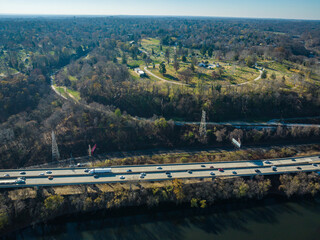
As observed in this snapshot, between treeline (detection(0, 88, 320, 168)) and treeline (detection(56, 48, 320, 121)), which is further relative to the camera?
treeline (detection(56, 48, 320, 121))

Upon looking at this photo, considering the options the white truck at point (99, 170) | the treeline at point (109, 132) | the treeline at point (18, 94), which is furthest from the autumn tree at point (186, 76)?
the treeline at point (18, 94)

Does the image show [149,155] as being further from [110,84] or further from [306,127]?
[306,127]

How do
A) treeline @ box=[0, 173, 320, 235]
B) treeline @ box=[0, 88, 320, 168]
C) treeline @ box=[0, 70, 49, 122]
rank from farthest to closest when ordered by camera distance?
treeline @ box=[0, 70, 49, 122], treeline @ box=[0, 88, 320, 168], treeline @ box=[0, 173, 320, 235]

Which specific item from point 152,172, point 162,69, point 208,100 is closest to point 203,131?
point 208,100

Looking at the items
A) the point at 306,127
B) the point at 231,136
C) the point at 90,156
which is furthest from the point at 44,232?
the point at 306,127

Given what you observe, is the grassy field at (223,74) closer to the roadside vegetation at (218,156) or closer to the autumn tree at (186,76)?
the autumn tree at (186,76)

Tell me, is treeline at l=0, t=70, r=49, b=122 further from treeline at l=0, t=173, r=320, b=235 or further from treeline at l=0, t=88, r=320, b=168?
treeline at l=0, t=173, r=320, b=235

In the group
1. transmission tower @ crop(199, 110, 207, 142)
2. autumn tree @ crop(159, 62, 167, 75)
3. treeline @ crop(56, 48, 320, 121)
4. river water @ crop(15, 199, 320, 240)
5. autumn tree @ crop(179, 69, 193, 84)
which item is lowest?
river water @ crop(15, 199, 320, 240)

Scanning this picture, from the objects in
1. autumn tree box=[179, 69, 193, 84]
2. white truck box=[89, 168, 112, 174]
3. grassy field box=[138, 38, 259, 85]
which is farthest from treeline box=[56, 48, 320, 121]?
white truck box=[89, 168, 112, 174]
